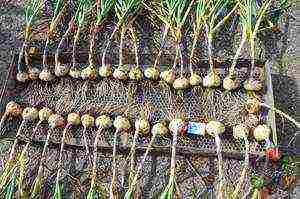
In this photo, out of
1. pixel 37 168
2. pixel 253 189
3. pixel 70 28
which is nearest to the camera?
pixel 253 189

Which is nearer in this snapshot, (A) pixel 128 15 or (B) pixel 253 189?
(B) pixel 253 189

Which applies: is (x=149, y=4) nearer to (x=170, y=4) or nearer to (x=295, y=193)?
(x=170, y=4)

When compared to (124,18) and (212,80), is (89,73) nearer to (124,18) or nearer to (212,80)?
(124,18)

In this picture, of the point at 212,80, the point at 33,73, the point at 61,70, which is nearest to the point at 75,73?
the point at 61,70

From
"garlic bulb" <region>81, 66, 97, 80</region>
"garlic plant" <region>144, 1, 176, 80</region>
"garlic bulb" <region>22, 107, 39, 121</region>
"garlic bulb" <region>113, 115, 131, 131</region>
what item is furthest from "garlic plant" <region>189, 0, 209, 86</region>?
"garlic bulb" <region>22, 107, 39, 121</region>

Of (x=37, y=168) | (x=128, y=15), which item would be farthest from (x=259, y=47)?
(x=37, y=168)

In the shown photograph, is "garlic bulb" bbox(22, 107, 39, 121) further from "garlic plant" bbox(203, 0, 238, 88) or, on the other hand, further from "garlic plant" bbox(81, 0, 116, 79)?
"garlic plant" bbox(203, 0, 238, 88)
